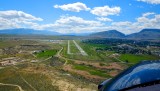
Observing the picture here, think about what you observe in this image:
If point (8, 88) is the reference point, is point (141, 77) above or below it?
above

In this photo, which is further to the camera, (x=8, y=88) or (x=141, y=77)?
(x=8, y=88)

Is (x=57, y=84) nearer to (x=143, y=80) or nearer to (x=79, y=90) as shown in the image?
(x=79, y=90)

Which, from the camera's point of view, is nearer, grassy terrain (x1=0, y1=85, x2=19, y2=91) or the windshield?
the windshield

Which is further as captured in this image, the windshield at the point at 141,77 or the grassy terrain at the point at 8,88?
the grassy terrain at the point at 8,88

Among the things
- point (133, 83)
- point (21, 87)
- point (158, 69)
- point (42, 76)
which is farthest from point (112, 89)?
point (42, 76)

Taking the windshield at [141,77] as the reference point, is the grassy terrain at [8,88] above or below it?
below

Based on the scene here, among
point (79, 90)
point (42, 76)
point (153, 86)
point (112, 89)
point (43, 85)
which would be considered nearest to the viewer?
point (153, 86)

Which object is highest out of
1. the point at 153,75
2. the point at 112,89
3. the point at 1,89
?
the point at 153,75

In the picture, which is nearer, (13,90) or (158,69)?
(158,69)

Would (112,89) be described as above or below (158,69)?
below

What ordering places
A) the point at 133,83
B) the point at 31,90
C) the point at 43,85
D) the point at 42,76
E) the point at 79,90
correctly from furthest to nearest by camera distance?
the point at 42,76 → the point at 43,85 → the point at 31,90 → the point at 79,90 → the point at 133,83
